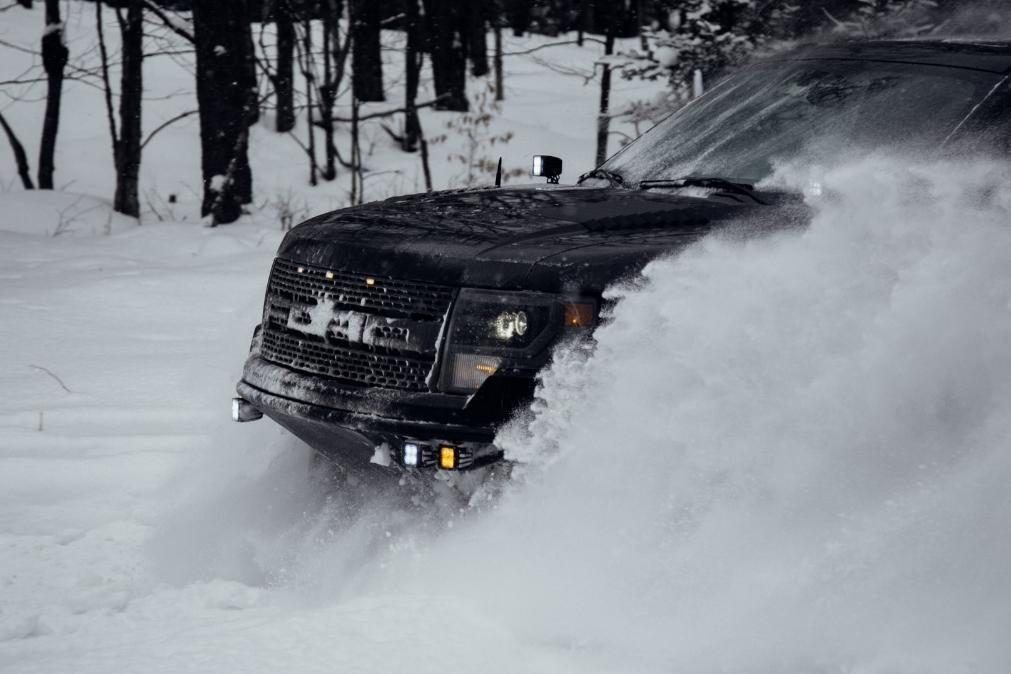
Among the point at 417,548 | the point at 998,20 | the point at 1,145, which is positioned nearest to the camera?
the point at 417,548

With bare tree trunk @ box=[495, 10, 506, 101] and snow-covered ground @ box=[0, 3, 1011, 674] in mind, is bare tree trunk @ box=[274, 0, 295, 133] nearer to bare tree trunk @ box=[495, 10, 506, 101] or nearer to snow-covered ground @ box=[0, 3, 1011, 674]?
bare tree trunk @ box=[495, 10, 506, 101]

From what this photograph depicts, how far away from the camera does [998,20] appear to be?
9.09 meters

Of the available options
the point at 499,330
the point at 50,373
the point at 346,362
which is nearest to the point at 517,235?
the point at 499,330

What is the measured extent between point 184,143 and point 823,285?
20643 millimetres

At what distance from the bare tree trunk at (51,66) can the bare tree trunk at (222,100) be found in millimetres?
4327

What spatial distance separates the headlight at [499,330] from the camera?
132 inches

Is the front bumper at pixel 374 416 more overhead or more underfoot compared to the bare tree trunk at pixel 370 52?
more overhead

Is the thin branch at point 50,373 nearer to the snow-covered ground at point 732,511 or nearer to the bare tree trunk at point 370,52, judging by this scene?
the snow-covered ground at point 732,511

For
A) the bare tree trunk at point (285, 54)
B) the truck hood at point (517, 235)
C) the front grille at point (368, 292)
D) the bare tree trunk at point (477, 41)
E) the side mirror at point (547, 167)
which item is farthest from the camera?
the bare tree trunk at point (477, 41)

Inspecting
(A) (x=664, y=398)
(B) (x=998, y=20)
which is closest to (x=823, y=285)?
(A) (x=664, y=398)

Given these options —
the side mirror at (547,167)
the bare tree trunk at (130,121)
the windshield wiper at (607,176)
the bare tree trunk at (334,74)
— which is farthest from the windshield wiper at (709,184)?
the bare tree trunk at (334,74)

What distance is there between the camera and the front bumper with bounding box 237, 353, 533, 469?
341cm

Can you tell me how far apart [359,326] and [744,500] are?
1261 millimetres

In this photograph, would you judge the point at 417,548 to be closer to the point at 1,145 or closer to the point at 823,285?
the point at 823,285
